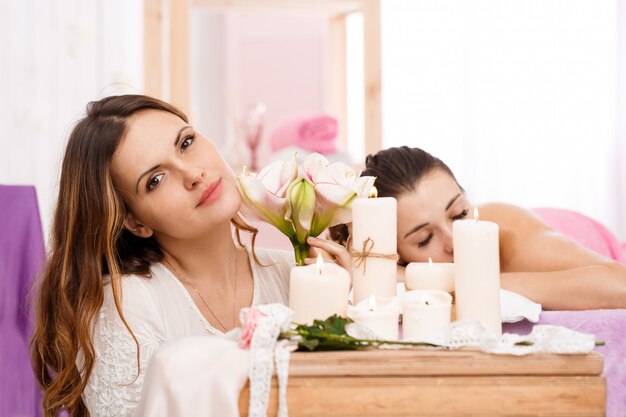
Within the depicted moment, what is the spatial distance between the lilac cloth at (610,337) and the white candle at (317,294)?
397 millimetres

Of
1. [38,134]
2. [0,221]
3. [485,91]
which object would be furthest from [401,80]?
[0,221]

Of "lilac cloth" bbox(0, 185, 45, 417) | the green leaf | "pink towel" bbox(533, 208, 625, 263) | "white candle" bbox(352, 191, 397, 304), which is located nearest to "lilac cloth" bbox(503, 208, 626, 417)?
"white candle" bbox(352, 191, 397, 304)

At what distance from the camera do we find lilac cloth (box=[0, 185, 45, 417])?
1864mm

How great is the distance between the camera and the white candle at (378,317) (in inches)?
36.9

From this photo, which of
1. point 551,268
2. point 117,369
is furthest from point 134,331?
point 551,268

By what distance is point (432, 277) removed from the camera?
1.04m

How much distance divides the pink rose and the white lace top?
43 cm

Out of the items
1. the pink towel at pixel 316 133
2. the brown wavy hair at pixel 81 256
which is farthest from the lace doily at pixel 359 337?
the pink towel at pixel 316 133

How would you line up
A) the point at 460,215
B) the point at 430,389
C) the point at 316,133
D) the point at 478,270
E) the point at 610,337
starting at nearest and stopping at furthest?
1. the point at 430,389
2. the point at 478,270
3. the point at 610,337
4. the point at 460,215
5. the point at 316,133

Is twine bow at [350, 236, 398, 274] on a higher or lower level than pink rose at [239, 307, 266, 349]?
higher

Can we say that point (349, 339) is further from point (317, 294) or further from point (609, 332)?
point (609, 332)

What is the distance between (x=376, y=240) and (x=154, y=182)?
46 centimetres

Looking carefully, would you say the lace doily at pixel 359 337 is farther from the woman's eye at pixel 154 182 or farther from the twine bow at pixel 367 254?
the woman's eye at pixel 154 182

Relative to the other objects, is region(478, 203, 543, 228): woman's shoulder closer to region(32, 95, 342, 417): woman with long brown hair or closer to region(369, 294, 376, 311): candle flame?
region(32, 95, 342, 417): woman with long brown hair
